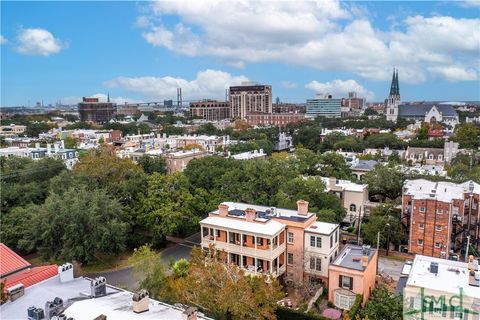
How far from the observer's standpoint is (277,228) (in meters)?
28.9

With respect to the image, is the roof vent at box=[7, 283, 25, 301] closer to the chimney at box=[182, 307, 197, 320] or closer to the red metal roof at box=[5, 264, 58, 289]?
the red metal roof at box=[5, 264, 58, 289]

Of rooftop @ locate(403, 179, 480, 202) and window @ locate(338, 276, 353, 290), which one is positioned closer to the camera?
window @ locate(338, 276, 353, 290)

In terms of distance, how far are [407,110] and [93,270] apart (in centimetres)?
16803

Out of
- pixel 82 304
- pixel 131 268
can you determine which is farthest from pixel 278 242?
pixel 82 304

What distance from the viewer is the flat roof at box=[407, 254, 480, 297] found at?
2069cm

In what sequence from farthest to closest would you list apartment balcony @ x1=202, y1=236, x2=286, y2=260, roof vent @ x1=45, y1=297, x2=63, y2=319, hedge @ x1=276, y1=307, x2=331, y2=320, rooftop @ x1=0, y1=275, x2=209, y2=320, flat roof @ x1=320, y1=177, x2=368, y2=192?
1. flat roof @ x1=320, y1=177, x2=368, y2=192
2. apartment balcony @ x1=202, y1=236, x2=286, y2=260
3. hedge @ x1=276, y1=307, x2=331, y2=320
4. rooftop @ x1=0, y1=275, x2=209, y2=320
5. roof vent @ x1=45, y1=297, x2=63, y2=319

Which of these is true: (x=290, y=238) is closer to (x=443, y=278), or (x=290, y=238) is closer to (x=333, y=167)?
(x=443, y=278)

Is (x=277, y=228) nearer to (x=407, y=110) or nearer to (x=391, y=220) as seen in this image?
(x=391, y=220)

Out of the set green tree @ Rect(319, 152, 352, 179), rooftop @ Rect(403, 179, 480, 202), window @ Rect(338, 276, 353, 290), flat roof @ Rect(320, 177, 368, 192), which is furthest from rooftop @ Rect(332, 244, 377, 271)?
green tree @ Rect(319, 152, 352, 179)

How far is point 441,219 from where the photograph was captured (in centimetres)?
3450

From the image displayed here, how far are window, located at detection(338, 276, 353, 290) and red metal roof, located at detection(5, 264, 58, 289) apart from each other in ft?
60.0

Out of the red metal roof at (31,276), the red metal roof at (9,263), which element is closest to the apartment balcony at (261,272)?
the red metal roof at (31,276)

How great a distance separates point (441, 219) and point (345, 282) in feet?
44.9

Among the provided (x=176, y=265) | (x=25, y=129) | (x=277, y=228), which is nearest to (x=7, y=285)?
(x=176, y=265)
